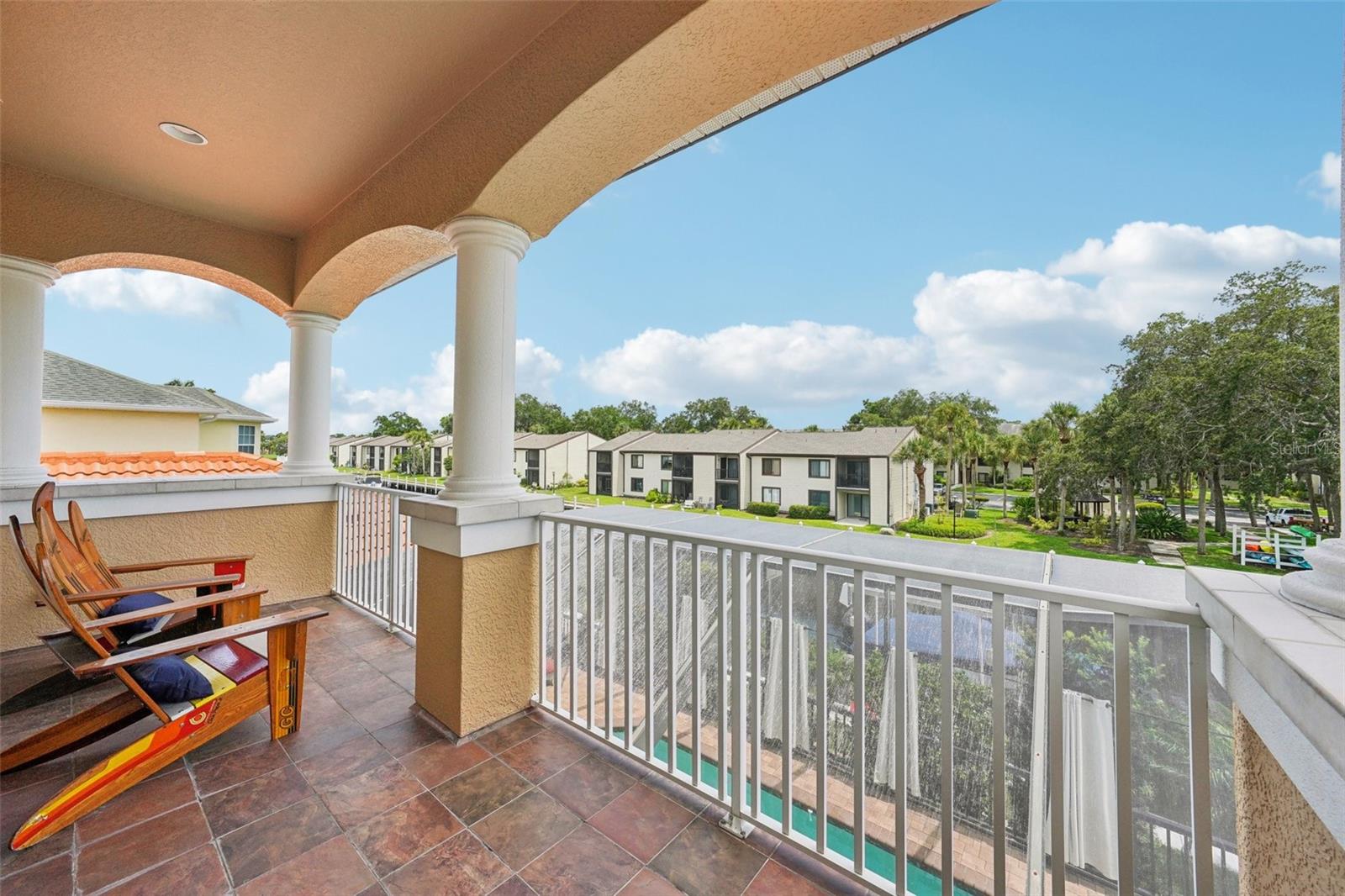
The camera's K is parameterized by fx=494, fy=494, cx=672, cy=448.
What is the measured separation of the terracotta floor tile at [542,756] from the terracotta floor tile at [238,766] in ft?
2.94

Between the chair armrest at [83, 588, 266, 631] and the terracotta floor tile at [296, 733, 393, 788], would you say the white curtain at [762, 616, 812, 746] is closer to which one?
the terracotta floor tile at [296, 733, 393, 788]

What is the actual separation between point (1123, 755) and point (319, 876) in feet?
7.11

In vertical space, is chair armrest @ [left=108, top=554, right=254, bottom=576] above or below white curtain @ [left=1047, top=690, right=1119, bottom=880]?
above

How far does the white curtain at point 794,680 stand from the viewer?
1.64m

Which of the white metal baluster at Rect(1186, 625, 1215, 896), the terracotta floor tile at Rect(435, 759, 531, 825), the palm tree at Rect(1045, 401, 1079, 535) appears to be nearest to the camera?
the white metal baluster at Rect(1186, 625, 1215, 896)

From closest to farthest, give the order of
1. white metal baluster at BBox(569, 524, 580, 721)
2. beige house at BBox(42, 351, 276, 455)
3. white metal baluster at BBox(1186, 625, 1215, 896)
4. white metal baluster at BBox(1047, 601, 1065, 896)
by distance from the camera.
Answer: white metal baluster at BBox(1186, 625, 1215, 896) → white metal baluster at BBox(1047, 601, 1065, 896) → white metal baluster at BBox(569, 524, 580, 721) → beige house at BBox(42, 351, 276, 455)

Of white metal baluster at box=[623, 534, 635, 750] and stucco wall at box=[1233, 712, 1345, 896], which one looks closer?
stucco wall at box=[1233, 712, 1345, 896]

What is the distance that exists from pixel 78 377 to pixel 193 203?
383 inches

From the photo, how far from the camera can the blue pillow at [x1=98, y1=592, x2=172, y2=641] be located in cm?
229

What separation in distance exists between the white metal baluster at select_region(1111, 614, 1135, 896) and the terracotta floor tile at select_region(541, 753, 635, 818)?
4.74 feet

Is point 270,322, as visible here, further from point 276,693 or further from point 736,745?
point 736,745

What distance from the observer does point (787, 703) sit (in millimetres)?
1615

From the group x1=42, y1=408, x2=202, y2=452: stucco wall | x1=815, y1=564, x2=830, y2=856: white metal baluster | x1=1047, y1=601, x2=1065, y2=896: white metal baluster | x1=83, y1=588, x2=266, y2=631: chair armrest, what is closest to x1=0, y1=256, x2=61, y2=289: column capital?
x1=83, y1=588, x2=266, y2=631: chair armrest

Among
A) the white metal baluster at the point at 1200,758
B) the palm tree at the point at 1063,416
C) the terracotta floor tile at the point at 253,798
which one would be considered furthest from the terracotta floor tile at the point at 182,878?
the palm tree at the point at 1063,416
